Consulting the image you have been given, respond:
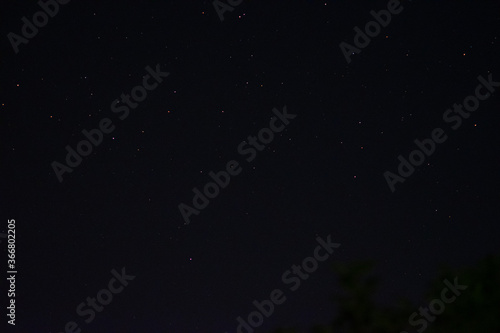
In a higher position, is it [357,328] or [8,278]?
[8,278]

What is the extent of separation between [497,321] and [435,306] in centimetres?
→ 52

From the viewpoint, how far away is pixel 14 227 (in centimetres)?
1140

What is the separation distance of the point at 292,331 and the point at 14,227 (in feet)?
26.3

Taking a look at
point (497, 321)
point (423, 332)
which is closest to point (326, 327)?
point (423, 332)

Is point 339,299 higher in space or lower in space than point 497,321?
higher

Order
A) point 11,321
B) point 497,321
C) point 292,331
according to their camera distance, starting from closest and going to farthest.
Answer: point 497,321
point 292,331
point 11,321

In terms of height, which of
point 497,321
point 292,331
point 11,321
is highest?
point 11,321

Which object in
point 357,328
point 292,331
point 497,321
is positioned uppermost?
point 292,331

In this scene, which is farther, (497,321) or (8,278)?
(8,278)

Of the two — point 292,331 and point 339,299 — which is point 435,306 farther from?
point 292,331

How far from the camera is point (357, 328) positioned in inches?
186

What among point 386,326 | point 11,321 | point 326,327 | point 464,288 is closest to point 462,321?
point 464,288

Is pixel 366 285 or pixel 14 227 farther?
pixel 14 227

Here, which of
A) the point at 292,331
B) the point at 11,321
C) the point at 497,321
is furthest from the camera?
the point at 11,321
